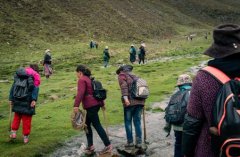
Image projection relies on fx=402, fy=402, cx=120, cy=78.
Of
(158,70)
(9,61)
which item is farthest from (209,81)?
(9,61)

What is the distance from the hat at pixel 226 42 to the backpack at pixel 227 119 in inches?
11.8

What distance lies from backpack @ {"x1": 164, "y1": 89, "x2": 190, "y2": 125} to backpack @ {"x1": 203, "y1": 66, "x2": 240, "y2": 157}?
13.4ft

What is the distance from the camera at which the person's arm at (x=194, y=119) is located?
511cm

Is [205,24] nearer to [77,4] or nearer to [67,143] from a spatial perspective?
[77,4]

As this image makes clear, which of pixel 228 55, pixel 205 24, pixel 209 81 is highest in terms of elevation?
pixel 205 24

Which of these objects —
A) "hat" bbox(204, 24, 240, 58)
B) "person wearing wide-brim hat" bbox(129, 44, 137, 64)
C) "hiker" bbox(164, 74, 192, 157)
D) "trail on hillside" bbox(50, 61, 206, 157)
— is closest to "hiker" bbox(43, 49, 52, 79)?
"person wearing wide-brim hat" bbox(129, 44, 137, 64)

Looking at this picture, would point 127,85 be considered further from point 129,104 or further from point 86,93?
point 86,93

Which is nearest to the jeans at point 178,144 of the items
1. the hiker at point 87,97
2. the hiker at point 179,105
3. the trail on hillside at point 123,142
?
the hiker at point 179,105

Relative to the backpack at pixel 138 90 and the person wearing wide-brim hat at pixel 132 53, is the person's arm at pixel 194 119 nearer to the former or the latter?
the backpack at pixel 138 90

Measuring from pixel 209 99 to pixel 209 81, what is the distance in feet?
0.74

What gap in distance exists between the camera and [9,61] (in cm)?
4691

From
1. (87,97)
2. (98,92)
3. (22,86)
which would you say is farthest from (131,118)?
(22,86)

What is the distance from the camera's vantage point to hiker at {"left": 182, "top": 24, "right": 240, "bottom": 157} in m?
4.92

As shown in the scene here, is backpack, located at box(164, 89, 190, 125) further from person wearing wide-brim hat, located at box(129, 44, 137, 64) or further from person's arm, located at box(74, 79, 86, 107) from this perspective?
person wearing wide-brim hat, located at box(129, 44, 137, 64)
